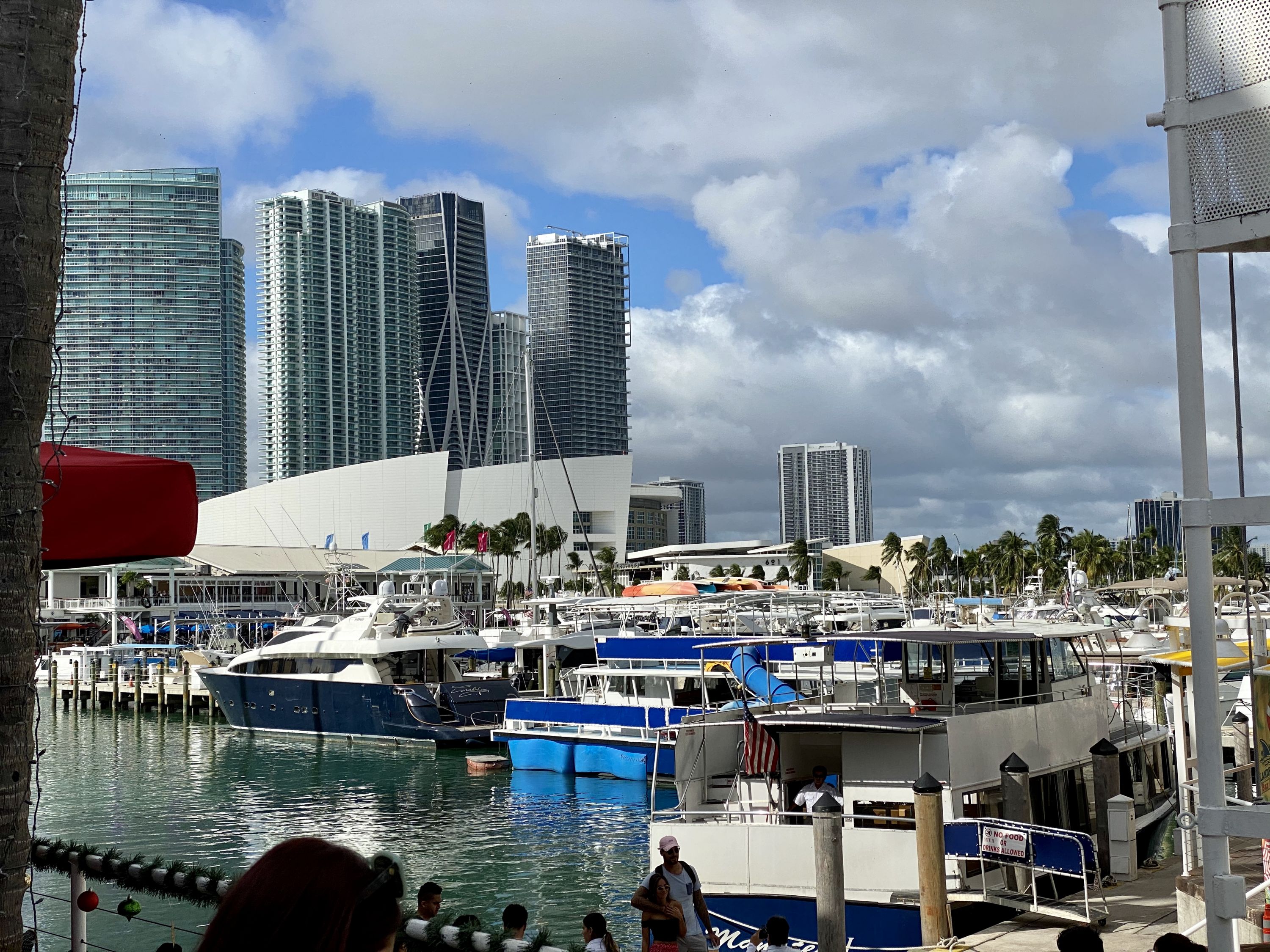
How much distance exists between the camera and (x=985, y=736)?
14625 mm

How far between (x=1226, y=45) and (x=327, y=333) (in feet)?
628

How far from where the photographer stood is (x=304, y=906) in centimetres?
186

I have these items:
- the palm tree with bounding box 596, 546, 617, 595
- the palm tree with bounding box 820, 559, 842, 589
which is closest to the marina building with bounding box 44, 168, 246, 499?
the palm tree with bounding box 596, 546, 617, 595

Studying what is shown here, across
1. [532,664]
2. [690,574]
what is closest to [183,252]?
[690,574]

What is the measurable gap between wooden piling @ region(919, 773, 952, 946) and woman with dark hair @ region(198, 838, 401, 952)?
9531 mm

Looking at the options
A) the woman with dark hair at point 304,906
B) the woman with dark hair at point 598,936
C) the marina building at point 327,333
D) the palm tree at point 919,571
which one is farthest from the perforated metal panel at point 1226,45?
the marina building at point 327,333

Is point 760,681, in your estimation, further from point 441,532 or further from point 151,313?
point 151,313

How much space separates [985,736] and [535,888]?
7.90 m

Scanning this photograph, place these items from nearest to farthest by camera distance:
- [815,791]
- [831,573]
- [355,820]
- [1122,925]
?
1. [1122,925]
2. [815,791]
3. [355,820]
4. [831,573]

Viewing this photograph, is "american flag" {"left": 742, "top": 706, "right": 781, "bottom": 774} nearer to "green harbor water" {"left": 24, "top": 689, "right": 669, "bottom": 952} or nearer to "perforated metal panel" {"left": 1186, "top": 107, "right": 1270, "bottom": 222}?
"green harbor water" {"left": 24, "top": 689, "right": 669, "bottom": 952}

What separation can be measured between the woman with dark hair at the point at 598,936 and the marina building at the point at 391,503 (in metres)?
124

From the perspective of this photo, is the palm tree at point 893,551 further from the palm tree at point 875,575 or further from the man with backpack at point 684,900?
the man with backpack at point 684,900

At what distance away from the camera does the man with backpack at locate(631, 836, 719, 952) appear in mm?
9664

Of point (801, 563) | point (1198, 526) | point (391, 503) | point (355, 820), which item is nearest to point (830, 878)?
point (1198, 526)
